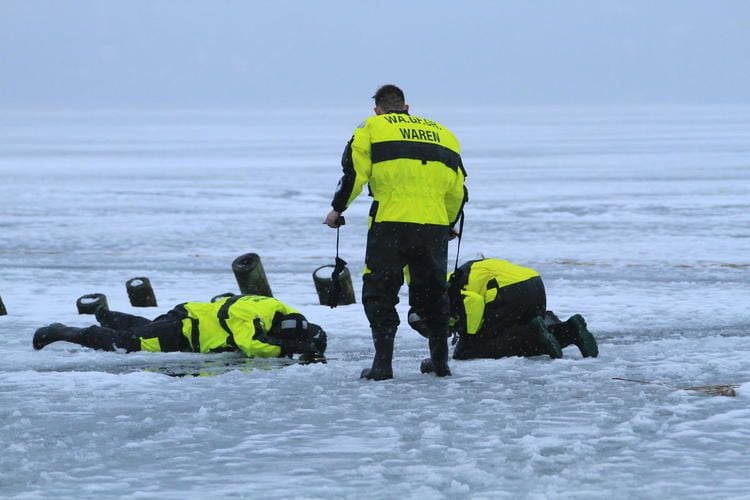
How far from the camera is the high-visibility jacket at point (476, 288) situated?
7.68 meters

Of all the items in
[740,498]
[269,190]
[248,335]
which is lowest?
[740,498]

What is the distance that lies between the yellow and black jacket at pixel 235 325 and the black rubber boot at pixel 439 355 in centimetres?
113

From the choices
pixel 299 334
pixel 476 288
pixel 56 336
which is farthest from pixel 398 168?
pixel 56 336

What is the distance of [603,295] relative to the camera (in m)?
11.0

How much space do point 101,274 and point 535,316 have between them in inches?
260

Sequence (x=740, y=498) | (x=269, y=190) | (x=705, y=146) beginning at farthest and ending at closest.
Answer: (x=705, y=146) < (x=269, y=190) < (x=740, y=498)

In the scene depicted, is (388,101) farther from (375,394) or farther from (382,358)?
(375,394)

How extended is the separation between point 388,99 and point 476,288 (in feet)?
4.95

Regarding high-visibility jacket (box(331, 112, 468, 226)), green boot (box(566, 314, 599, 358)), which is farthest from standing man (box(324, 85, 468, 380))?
green boot (box(566, 314, 599, 358))

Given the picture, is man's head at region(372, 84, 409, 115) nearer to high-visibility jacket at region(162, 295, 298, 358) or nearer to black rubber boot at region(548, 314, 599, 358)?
high-visibility jacket at region(162, 295, 298, 358)

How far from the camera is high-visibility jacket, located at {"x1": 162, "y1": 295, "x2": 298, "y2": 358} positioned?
7758mm

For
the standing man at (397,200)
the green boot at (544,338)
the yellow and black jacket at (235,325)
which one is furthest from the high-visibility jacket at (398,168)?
the yellow and black jacket at (235,325)

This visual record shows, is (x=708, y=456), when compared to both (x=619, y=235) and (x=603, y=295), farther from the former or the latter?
(x=619, y=235)

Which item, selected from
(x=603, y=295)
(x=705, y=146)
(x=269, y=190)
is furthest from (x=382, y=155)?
(x=705, y=146)
